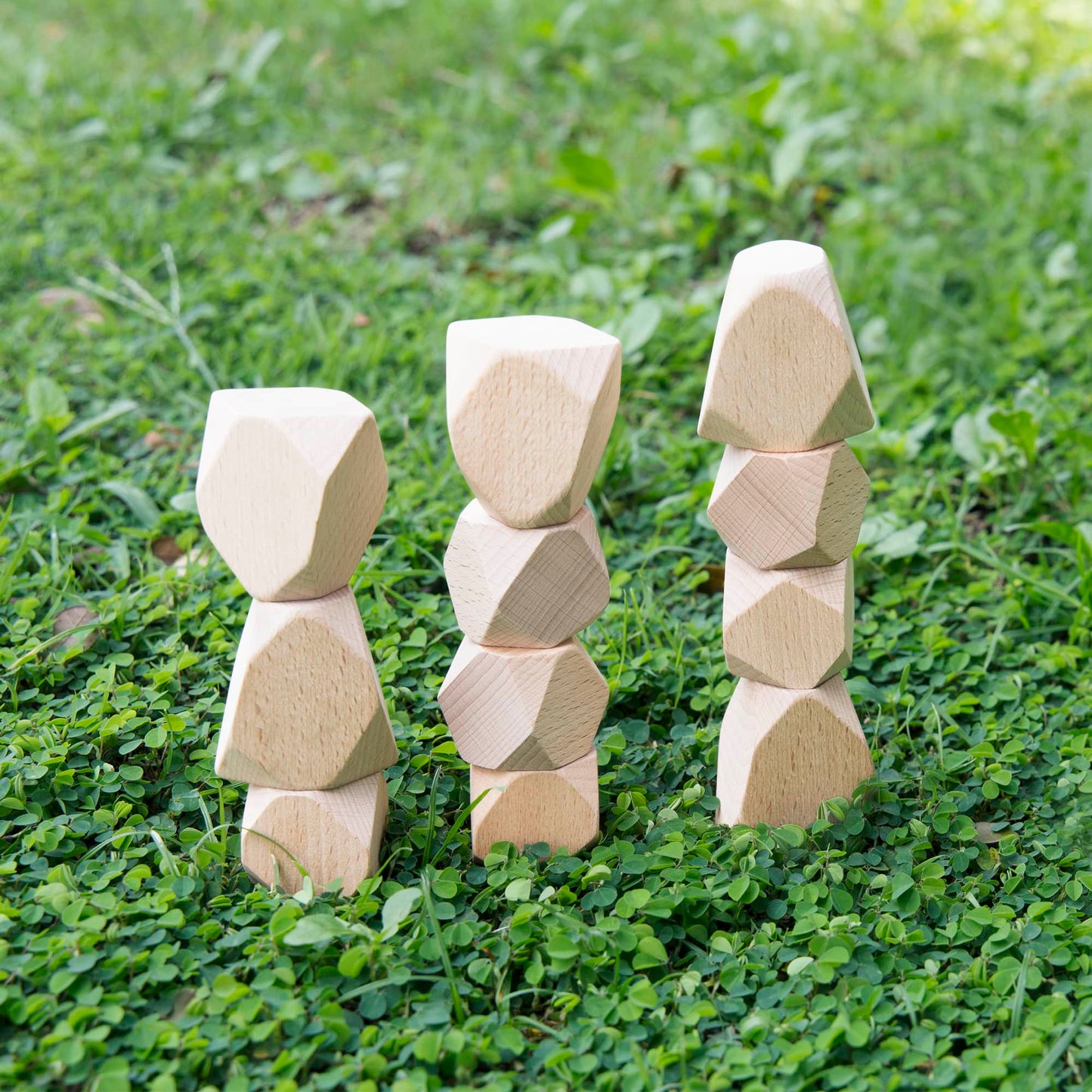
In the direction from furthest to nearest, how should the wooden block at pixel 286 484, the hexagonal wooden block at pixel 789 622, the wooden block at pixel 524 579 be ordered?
the hexagonal wooden block at pixel 789 622 → the wooden block at pixel 524 579 → the wooden block at pixel 286 484

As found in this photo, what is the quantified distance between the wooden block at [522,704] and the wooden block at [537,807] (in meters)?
0.02

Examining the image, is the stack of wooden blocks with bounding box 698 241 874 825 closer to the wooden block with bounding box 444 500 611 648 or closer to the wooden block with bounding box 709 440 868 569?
the wooden block with bounding box 709 440 868 569

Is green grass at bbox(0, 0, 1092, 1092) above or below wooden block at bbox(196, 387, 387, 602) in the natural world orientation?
below

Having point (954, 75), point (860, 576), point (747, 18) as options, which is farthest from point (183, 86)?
point (860, 576)

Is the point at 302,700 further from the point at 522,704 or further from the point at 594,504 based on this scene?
the point at 594,504

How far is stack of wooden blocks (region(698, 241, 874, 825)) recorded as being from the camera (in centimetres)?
176

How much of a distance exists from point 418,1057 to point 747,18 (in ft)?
15.6

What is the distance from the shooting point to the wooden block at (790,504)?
6.01ft

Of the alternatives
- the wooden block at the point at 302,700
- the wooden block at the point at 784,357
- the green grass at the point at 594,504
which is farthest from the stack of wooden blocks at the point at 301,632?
the wooden block at the point at 784,357

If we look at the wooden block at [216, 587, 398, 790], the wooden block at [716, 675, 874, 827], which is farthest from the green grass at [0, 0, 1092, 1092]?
the wooden block at [216, 587, 398, 790]

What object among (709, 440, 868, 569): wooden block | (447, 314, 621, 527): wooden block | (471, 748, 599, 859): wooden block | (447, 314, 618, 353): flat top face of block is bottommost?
(471, 748, 599, 859): wooden block

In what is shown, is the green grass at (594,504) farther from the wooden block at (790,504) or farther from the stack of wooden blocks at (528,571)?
the wooden block at (790,504)

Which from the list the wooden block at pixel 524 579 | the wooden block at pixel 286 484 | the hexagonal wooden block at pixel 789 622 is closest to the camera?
the wooden block at pixel 286 484

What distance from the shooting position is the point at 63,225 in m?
3.88
